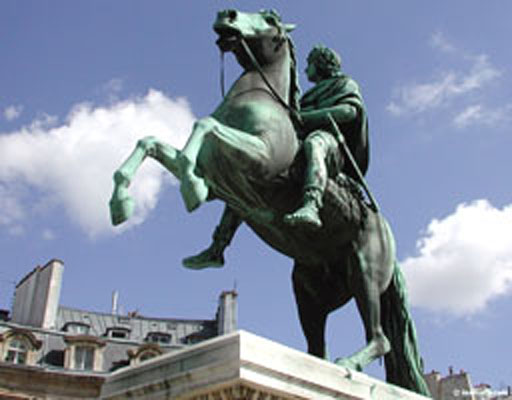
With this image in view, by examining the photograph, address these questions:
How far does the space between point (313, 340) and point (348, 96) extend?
2271mm

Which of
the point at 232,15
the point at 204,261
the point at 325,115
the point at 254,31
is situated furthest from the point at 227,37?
the point at 204,261

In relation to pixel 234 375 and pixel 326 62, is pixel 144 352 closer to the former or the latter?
pixel 326 62

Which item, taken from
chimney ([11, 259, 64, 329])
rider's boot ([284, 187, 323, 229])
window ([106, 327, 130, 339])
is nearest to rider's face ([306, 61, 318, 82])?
rider's boot ([284, 187, 323, 229])

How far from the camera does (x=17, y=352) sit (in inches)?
1442

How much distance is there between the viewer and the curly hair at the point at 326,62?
25.5 ft

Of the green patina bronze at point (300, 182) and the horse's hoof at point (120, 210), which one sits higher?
the green patina bronze at point (300, 182)

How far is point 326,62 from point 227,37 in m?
1.78

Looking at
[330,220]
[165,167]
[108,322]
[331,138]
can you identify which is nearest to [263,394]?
[165,167]

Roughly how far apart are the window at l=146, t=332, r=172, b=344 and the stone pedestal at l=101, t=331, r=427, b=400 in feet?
122

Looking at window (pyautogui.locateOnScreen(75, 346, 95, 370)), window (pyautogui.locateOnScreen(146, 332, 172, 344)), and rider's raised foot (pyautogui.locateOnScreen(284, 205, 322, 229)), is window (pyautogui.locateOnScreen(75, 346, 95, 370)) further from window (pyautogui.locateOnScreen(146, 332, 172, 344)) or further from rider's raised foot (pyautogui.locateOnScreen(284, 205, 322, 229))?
rider's raised foot (pyautogui.locateOnScreen(284, 205, 322, 229))

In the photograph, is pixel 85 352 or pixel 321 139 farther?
pixel 85 352

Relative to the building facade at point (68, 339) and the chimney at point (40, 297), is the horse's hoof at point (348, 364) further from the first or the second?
the chimney at point (40, 297)

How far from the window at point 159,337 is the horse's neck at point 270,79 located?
36.3m

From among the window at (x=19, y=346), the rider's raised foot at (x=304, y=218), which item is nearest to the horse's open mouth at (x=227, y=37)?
the rider's raised foot at (x=304, y=218)
